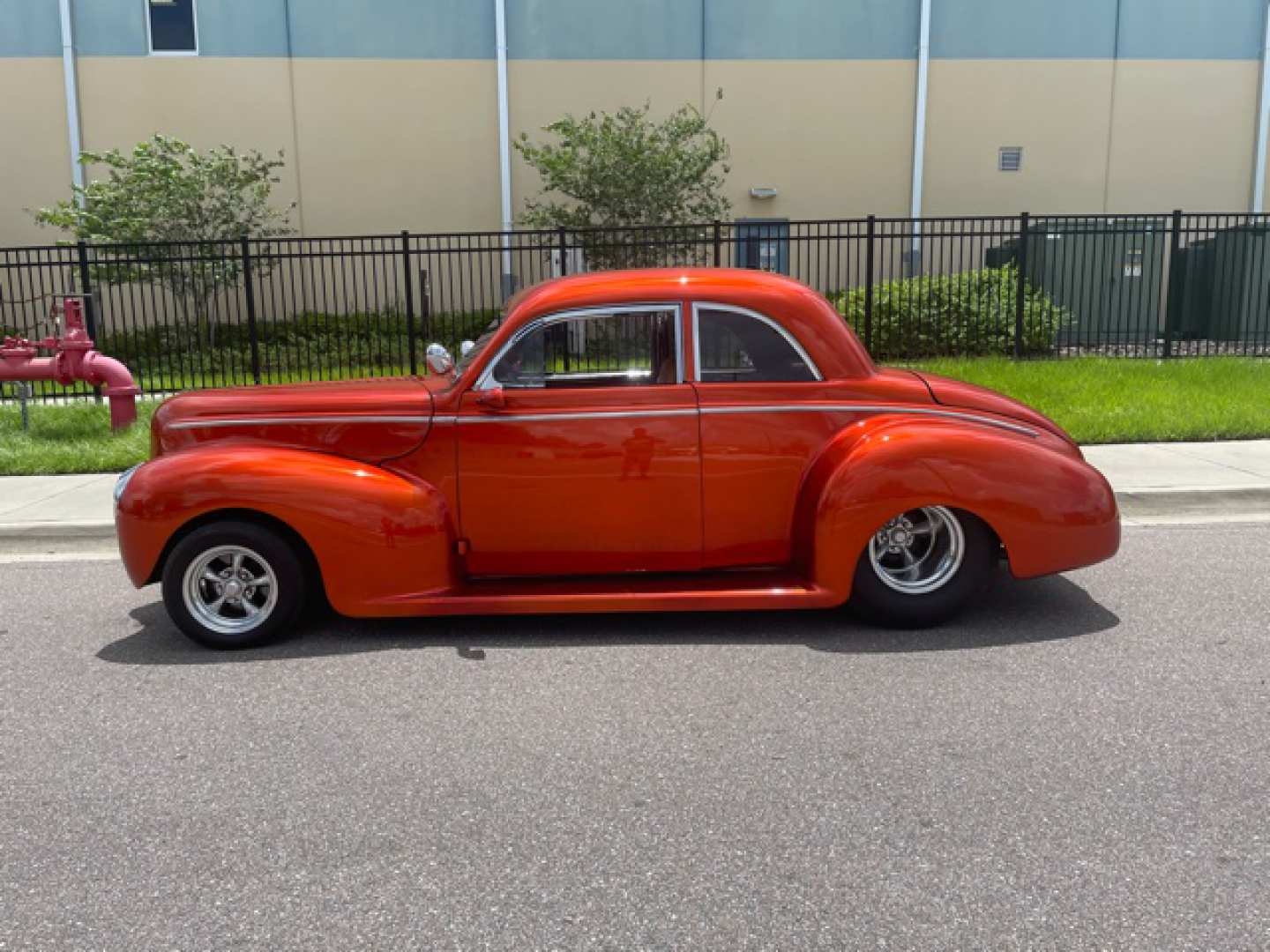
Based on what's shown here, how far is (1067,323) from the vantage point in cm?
1576

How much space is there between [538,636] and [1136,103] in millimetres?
19850

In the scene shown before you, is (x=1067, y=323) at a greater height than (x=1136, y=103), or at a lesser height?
lesser

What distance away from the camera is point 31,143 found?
19.5 metres

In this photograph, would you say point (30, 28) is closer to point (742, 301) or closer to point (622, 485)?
point (742, 301)

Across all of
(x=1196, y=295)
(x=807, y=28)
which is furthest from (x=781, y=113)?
(x=1196, y=295)

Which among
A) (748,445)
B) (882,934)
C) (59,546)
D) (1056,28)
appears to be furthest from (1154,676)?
(1056,28)

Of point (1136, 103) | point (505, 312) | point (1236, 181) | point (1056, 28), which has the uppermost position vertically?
point (1056, 28)

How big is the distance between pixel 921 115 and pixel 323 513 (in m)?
18.1

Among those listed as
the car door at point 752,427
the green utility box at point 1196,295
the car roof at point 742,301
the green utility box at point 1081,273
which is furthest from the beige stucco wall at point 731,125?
the car door at point 752,427

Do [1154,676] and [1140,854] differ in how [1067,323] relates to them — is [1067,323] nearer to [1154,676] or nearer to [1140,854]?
[1154,676]

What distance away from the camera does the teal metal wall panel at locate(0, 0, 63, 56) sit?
19094 mm

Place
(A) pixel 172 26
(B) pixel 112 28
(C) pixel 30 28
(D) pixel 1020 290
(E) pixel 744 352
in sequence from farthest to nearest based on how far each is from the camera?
(A) pixel 172 26
(B) pixel 112 28
(C) pixel 30 28
(D) pixel 1020 290
(E) pixel 744 352

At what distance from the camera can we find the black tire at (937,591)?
16.7 feet

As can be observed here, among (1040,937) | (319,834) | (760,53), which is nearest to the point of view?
(1040,937)
